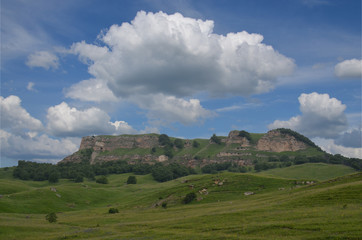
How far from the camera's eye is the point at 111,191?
16188 centimetres

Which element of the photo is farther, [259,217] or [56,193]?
[56,193]

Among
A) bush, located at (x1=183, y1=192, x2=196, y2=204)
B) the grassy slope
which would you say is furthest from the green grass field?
the grassy slope

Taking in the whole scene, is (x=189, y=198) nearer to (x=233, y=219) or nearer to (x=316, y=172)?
(x=233, y=219)

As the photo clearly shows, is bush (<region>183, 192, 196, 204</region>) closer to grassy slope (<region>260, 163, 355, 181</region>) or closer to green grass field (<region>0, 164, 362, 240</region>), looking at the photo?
green grass field (<region>0, 164, 362, 240</region>)

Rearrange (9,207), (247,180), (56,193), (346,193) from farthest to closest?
(56,193)
(247,180)
(9,207)
(346,193)

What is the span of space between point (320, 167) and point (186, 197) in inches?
4950

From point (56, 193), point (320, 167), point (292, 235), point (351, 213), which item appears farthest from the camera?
point (320, 167)

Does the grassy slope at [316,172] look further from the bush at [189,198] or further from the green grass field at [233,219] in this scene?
the bush at [189,198]

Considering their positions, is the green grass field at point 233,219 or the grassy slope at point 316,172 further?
the grassy slope at point 316,172

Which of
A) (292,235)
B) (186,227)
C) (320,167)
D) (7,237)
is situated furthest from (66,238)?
(320,167)

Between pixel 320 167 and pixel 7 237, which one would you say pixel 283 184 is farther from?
pixel 320 167

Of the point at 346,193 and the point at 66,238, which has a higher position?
the point at 346,193

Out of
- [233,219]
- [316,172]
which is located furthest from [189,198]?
[316,172]

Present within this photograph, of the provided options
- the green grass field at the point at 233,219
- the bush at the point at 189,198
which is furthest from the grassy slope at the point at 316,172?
the bush at the point at 189,198
